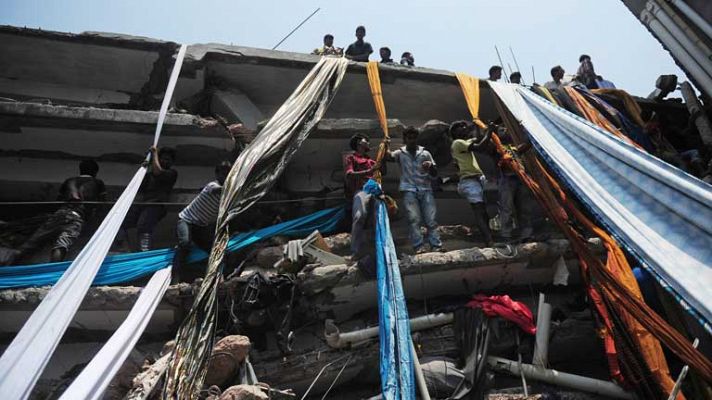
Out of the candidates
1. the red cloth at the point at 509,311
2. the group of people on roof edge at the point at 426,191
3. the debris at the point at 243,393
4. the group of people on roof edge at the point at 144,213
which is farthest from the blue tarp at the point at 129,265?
the red cloth at the point at 509,311

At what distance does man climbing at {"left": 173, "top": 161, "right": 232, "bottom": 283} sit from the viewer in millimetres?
5418

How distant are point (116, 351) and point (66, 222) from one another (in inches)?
101

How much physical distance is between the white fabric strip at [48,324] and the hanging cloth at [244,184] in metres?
0.85

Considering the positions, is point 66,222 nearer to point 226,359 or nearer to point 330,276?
point 226,359

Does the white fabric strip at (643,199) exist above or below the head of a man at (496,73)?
below

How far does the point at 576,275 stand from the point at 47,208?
6.79 meters

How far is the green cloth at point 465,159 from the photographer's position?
20.2 feet

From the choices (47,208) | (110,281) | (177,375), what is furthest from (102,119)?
(177,375)

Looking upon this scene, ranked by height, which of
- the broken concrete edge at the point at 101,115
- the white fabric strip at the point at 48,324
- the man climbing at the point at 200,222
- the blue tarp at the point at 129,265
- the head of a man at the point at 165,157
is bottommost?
the white fabric strip at the point at 48,324

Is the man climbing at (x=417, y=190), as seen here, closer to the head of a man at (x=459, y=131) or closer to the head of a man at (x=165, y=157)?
the head of a man at (x=459, y=131)

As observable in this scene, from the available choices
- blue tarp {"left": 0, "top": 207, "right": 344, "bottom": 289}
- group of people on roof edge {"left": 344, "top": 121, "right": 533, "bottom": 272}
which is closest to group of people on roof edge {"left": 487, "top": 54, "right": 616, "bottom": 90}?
group of people on roof edge {"left": 344, "top": 121, "right": 533, "bottom": 272}

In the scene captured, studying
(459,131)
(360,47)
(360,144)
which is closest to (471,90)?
(459,131)

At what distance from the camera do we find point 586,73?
996 centimetres

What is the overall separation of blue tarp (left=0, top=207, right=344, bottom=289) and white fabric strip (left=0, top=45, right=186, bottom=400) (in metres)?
0.63
